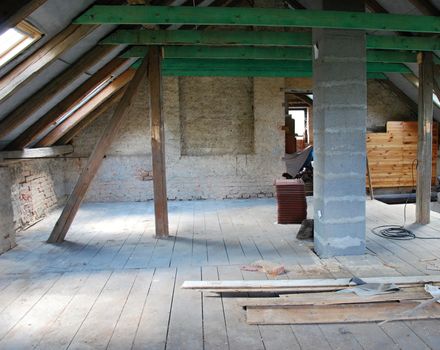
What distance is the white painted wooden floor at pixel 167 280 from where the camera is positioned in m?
2.36

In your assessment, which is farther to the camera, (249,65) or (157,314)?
(249,65)

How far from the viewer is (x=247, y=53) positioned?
501cm

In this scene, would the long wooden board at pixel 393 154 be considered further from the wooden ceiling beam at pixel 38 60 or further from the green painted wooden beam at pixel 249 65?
the wooden ceiling beam at pixel 38 60

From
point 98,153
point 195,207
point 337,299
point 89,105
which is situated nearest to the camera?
point 337,299

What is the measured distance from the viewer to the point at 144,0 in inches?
164

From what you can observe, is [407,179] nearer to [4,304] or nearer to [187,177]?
[187,177]

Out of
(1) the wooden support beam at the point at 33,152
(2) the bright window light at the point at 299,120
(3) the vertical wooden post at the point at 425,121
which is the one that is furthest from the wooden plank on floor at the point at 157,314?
(2) the bright window light at the point at 299,120

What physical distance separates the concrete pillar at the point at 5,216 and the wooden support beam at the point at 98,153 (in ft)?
1.49

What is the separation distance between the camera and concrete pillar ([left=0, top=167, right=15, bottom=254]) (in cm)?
430

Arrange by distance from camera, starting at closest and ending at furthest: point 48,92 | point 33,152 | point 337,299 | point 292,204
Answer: point 337,299
point 48,92
point 33,152
point 292,204

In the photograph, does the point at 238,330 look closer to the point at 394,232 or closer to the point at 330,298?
the point at 330,298

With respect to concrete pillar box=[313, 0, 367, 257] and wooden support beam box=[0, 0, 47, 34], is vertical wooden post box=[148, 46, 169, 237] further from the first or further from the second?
wooden support beam box=[0, 0, 47, 34]

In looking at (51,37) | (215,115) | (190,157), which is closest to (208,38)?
(51,37)

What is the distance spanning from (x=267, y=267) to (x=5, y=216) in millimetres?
3181
